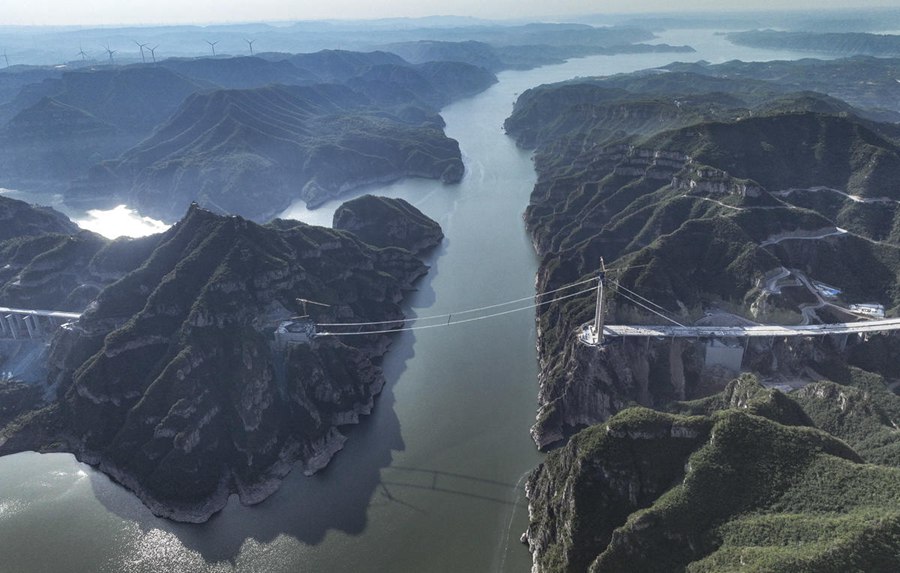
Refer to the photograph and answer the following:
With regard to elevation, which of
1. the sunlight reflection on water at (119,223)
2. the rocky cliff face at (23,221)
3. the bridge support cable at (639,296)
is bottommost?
the sunlight reflection on water at (119,223)

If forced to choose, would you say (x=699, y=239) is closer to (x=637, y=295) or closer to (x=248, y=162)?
(x=637, y=295)

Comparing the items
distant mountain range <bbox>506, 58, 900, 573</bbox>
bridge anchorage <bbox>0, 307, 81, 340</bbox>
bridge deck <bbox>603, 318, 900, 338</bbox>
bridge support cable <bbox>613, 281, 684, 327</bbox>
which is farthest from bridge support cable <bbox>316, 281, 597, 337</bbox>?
bridge anchorage <bbox>0, 307, 81, 340</bbox>

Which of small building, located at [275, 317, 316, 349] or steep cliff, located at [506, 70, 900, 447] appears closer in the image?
steep cliff, located at [506, 70, 900, 447]

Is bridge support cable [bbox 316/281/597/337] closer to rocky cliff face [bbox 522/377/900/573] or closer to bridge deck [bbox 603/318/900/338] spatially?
bridge deck [bbox 603/318/900/338]

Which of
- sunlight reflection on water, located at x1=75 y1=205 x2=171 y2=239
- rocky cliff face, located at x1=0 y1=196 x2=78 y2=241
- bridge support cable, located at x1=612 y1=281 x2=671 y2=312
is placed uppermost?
rocky cliff face, located at x1=0 y1=196 x2=78 y2=241

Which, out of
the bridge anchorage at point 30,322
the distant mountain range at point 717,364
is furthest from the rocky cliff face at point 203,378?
the distant mountain range at point 717,364

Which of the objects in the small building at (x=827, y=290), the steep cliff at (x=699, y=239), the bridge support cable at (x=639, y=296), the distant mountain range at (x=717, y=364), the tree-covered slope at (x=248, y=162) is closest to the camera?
the distant mountain range at (x=717, y=364)

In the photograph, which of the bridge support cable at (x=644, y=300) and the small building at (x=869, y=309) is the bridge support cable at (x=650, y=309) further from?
the small building at (x=869, y=309)
